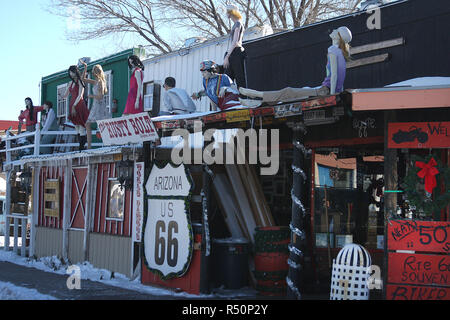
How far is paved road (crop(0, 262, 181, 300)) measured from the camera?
30.6ft

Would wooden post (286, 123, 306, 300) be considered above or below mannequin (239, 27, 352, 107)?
below

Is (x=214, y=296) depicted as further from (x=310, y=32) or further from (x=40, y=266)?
(x=40, y=266)

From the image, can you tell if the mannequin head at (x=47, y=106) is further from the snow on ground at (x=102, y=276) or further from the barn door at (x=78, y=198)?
the snow on ground at (x=102, y=276)

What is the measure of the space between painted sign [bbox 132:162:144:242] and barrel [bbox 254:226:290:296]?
2.71 metres

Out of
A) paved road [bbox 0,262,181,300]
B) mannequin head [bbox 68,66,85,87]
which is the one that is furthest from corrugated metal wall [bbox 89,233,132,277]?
mannequin head [bbox 68,66,85,87]

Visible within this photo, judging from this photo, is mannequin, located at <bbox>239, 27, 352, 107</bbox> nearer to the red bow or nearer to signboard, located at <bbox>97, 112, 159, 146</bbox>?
the red bow

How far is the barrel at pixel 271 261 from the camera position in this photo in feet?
30.0

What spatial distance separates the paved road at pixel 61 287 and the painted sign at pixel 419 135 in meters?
4.31

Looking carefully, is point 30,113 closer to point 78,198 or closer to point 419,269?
point 78,198

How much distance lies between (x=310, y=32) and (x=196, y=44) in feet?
13.5

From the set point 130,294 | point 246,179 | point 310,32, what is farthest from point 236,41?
point 130,294

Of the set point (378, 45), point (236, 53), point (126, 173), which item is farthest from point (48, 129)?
point (378, 45)
